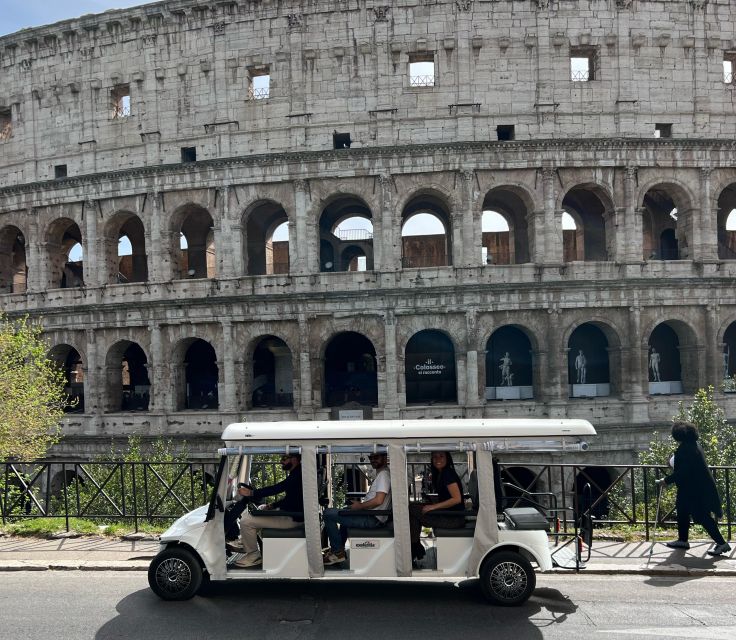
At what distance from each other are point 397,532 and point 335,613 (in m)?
1.21

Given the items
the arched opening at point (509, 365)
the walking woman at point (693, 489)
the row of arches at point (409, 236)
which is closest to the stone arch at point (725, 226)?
the row of arches at point (409, 236)

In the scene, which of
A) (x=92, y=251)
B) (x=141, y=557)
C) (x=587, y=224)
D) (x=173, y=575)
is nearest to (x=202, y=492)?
(x=141, y=557)

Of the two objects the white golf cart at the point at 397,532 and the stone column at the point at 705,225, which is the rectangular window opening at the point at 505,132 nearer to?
the stone column at the point at 705,225

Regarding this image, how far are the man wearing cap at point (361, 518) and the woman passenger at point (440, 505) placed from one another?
1.23ft

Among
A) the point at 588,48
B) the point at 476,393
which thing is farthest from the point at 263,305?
the point at 588,48

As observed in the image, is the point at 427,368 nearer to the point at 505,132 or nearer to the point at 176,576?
the point at 505,132

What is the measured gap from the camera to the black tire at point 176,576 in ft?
23.1

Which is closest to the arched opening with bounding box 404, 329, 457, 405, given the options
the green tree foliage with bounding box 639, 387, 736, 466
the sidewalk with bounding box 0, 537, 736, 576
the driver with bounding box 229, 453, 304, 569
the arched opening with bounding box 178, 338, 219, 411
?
the green tree foliage with bounding box 639, 387, 736, 466

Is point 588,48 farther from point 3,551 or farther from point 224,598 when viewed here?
point 3,551

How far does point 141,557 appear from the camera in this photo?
8695 millimetres

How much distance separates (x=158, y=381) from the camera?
21.5 m

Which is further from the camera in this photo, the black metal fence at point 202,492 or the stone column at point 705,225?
the stone column at point 705,225

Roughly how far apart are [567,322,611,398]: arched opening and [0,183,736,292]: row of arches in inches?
123

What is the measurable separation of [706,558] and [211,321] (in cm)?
1723
